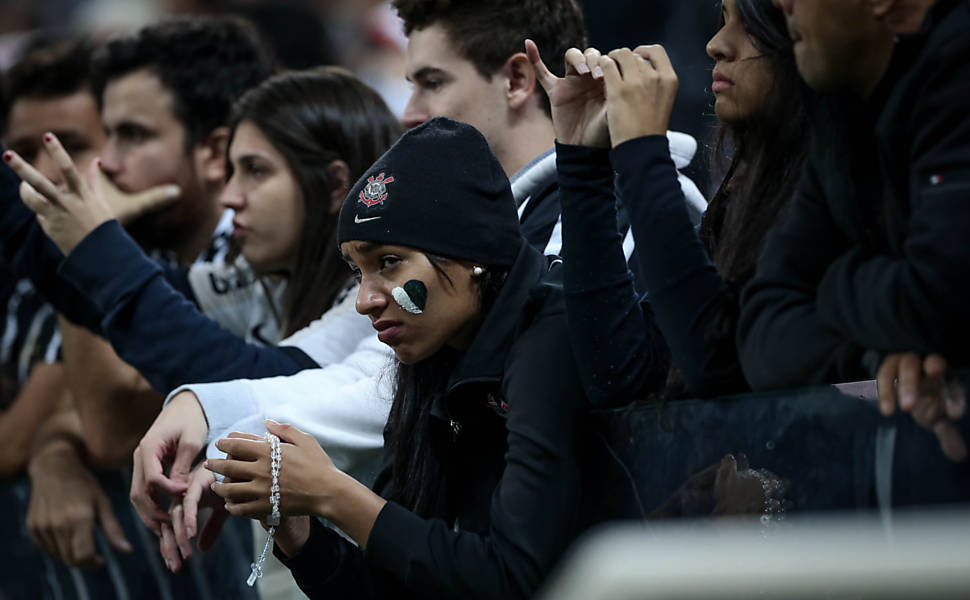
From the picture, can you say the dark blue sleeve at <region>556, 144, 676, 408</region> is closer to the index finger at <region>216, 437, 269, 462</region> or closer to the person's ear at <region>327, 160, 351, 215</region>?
the index finger at <region>216, 437, 269, 462</region>

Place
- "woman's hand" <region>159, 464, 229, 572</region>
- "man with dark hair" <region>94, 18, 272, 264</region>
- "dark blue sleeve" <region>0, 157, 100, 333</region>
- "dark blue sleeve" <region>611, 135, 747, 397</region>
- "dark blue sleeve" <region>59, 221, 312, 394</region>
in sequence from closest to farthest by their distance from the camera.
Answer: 1. "dark blue sleeve" <region>611, 135, 747, 397</region>
2. "woman's hand" <region>159, 464, 229, 572</region>
3. "dark blue sleeve" <region>59, 221, 312, 394</region>
4. "dark blue sleeve" <region>0, 157, 100, 333</region>
5. "man with dark hair" <region>94, 18, 272, 264</region>

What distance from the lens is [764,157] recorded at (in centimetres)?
189

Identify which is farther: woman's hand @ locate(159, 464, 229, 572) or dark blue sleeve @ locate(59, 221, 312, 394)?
dark blue sleeve @ locate(59, 221, 312, 394)

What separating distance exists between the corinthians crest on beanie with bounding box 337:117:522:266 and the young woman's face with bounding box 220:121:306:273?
3.57 feet

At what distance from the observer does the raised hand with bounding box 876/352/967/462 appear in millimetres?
1371

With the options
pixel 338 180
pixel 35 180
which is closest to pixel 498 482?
pixel 338 180

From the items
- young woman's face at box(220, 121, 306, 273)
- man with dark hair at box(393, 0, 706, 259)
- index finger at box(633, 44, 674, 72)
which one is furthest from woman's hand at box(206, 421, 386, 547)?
young woman's face at box(220, 121, 306, 273)

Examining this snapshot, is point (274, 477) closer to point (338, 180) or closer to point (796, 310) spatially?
point (796, 310)

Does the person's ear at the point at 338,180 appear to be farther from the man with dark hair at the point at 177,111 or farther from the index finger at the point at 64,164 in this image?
the man with dark hair at the point at 177,111

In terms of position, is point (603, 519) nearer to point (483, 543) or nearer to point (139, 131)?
point (483, 543)

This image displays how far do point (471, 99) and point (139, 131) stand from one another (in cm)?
158

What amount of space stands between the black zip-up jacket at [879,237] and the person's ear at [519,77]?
124 cm

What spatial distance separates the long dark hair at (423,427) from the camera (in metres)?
2.13

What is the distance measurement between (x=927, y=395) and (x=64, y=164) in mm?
2129
